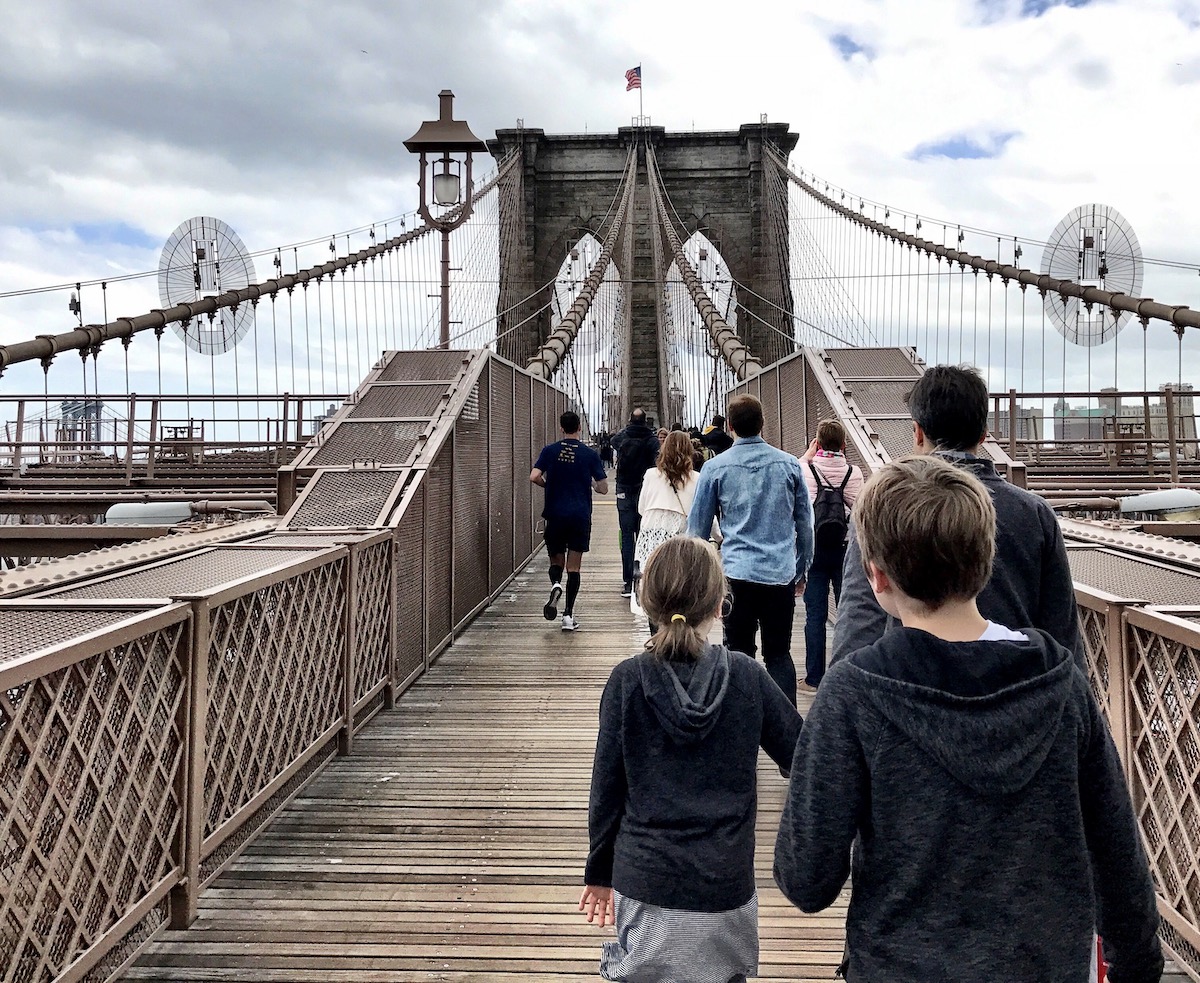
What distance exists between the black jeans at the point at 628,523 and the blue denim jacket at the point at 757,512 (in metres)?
3.68

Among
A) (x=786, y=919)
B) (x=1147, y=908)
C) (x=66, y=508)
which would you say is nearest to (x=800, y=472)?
(x=786, y=919)

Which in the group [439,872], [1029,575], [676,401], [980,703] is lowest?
[439,872]

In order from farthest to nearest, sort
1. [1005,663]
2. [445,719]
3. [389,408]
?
[389,408], [445,719], [1005,663]

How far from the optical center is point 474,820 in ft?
11.7

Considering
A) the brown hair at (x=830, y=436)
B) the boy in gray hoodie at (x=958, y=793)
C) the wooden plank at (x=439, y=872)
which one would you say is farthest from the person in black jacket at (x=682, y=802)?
the brown hair at (x=830, y=436)

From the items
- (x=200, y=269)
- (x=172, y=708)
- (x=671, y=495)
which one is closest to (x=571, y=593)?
(x=671, y=495)

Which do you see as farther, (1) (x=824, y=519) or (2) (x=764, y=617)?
(1) (x=824, y=519)

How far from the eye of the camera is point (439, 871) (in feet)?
10.2

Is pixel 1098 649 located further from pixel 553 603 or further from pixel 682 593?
pixel 553 603

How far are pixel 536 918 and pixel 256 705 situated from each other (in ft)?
3.98

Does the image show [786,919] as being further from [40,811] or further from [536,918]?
[40,811]

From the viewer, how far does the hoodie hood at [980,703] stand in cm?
115

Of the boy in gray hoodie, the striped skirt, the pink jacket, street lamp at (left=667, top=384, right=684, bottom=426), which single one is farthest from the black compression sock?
street lamp at (left=667, top=384, right=684, bottom=426)

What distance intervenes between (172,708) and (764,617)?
213 cm
